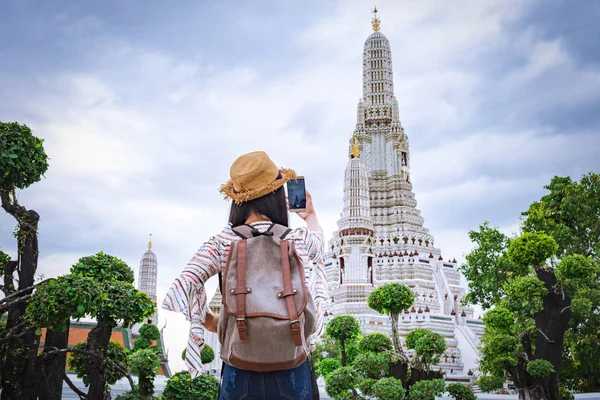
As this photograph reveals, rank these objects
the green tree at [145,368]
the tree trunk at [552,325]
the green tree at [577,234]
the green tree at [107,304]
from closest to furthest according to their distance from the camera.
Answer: the green tree at [107,304], the green tree at [145,368], the tree trunk at [552,325], the green tree at [577,234]

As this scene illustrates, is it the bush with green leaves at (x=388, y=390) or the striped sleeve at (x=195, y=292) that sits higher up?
the striped sleeve at (x=195, y=292)

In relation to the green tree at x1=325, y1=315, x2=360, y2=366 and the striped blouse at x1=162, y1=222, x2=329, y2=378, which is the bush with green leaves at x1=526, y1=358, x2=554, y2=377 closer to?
the green tree at x1=325, y1=315, x2=360, y2=366

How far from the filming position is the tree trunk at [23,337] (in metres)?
6.03

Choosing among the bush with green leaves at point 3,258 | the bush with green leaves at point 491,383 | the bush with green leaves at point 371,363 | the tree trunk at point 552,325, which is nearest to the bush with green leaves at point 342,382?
the bush with green leaves at point 371,363

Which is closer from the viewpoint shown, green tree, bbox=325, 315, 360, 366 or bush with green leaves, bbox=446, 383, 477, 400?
bush with green leaves, bbox=446, 383, 477, 400

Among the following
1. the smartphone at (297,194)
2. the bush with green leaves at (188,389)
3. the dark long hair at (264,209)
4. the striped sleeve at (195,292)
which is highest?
the smartphone at (297,194)

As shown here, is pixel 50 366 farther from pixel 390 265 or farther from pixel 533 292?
pixel 390 265

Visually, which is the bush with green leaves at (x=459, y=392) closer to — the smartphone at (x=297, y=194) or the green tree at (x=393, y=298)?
the green tree at (x=393, y=298)

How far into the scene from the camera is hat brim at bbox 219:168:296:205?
2902 mm

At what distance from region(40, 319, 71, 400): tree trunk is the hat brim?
4.13 m

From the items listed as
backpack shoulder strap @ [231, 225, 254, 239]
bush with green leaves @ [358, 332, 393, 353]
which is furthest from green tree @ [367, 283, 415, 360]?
backpack shoulder strap @ [231, 225, 254, 239]

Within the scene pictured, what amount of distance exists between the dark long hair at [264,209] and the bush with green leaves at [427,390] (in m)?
8.50

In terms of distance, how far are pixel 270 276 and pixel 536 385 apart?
11036 millimetres

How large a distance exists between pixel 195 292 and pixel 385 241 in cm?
3608
